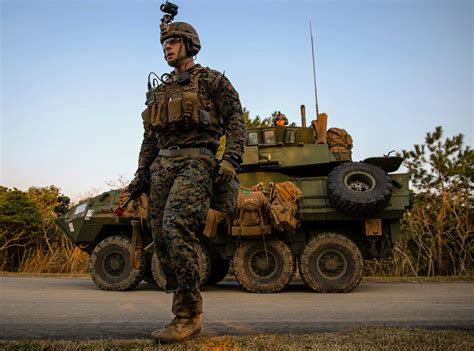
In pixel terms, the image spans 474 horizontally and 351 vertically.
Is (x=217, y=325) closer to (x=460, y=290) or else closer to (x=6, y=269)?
(x=460, y=290)

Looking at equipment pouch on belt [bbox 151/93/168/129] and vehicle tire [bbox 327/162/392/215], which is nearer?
equipment pouch on belt [bbox 151/93/168/129]

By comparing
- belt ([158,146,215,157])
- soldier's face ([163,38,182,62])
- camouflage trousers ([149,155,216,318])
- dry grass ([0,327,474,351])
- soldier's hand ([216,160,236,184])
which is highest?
soldier's face ([163,38,182,62])

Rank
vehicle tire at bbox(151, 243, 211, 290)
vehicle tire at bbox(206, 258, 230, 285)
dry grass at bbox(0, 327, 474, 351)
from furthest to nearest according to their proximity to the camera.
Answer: vehicle tire at bbox(206, 258, 230, 285) → vehicle tire at bbox(151, 243, 211, 290) → dry grass at bbox(0, 327, 474, 351)

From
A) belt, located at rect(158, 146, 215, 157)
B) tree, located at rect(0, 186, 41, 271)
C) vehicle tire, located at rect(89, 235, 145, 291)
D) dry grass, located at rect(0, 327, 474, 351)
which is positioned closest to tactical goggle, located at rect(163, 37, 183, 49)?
belt, located at rect(158, 146, 215, 157)

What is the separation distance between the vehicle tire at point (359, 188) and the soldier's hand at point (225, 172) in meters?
4.35

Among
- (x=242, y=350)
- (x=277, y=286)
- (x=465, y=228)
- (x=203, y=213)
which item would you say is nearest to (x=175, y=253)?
(x=203, y=213)

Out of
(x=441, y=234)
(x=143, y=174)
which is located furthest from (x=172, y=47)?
(x=441, y=234)

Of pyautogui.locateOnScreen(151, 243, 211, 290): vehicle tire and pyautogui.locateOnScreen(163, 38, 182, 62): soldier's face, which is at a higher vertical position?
pyautogui.locateOnScreen(163, 38, 182, 62): soldier's face

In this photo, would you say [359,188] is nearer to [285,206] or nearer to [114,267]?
[285,206]

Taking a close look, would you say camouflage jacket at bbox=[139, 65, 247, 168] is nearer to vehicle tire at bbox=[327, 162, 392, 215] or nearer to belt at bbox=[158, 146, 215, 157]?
belt at bbox=[158, 146, 215, 157]

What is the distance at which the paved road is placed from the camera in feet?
12.7

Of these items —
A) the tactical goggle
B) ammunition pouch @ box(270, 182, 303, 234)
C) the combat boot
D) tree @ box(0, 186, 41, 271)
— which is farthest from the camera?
tree @ box(0, 186, 41, 271)

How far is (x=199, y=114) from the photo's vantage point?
11.4 ft

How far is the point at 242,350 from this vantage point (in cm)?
281
